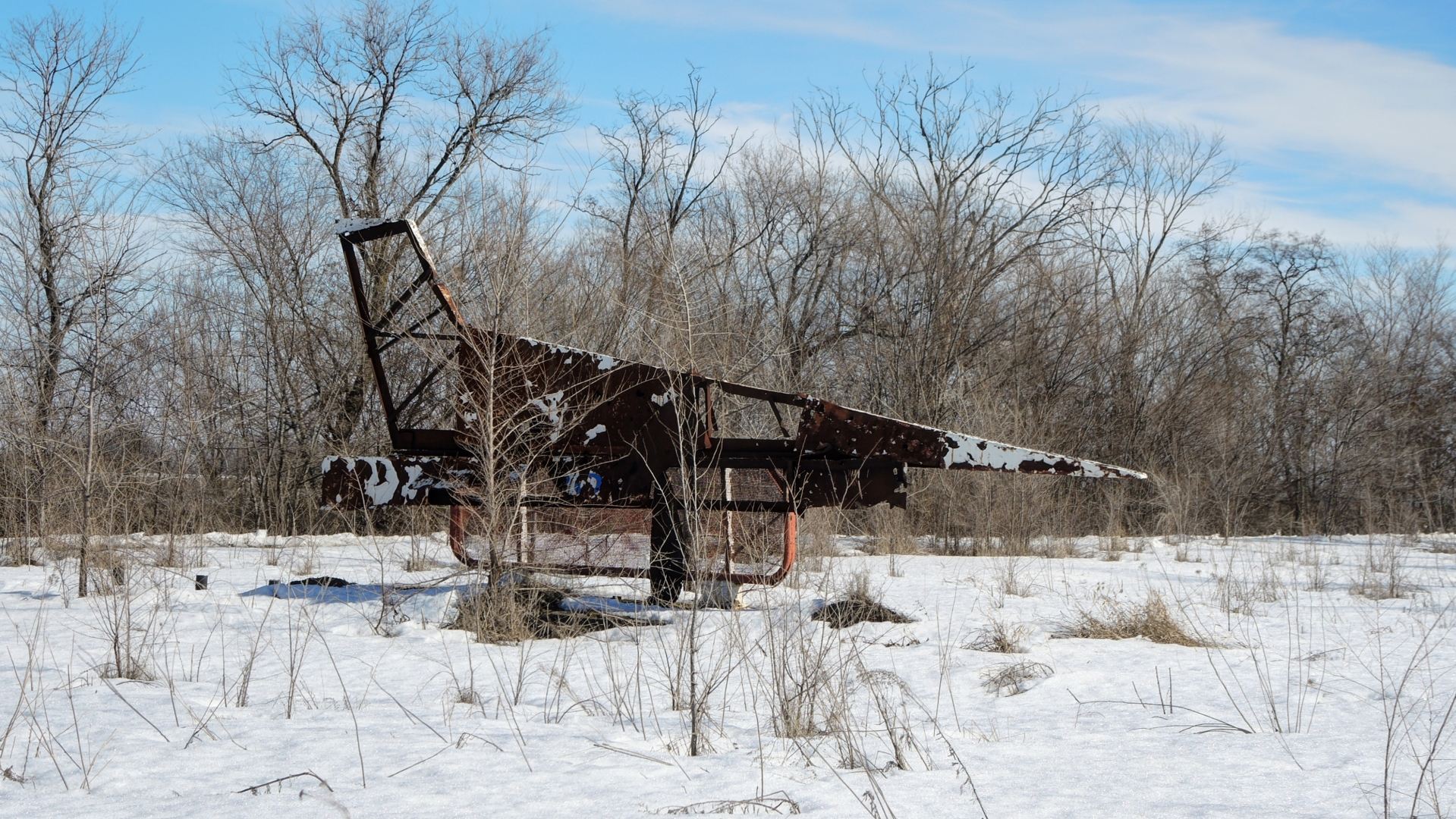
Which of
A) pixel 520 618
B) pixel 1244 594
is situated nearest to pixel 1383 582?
pixel 1244 594

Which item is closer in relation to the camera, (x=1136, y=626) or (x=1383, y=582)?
(x=1136, y=626)

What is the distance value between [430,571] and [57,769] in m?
6.02

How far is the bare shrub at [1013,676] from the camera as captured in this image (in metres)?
4.78

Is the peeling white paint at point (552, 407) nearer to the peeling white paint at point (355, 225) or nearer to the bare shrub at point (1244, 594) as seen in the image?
the peeling white paint at point (355, 225)

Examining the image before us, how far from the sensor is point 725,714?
4.29 meters

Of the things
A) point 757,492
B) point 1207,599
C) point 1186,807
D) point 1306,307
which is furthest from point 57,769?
point 1306,307

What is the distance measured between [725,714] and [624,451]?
2.67 m

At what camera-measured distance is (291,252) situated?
64.4 ft

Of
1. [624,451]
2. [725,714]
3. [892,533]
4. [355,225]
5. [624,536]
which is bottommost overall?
[725,714]

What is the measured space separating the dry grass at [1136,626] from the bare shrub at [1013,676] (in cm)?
118

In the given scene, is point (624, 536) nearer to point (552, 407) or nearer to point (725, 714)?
point (552, 407)

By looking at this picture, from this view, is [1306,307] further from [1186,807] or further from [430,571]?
[1186,807]

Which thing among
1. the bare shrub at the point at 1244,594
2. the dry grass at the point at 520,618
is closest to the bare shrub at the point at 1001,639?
the bare shrub at the point at 1244,594

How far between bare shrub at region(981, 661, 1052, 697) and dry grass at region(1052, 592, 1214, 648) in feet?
Answer: 3.88
